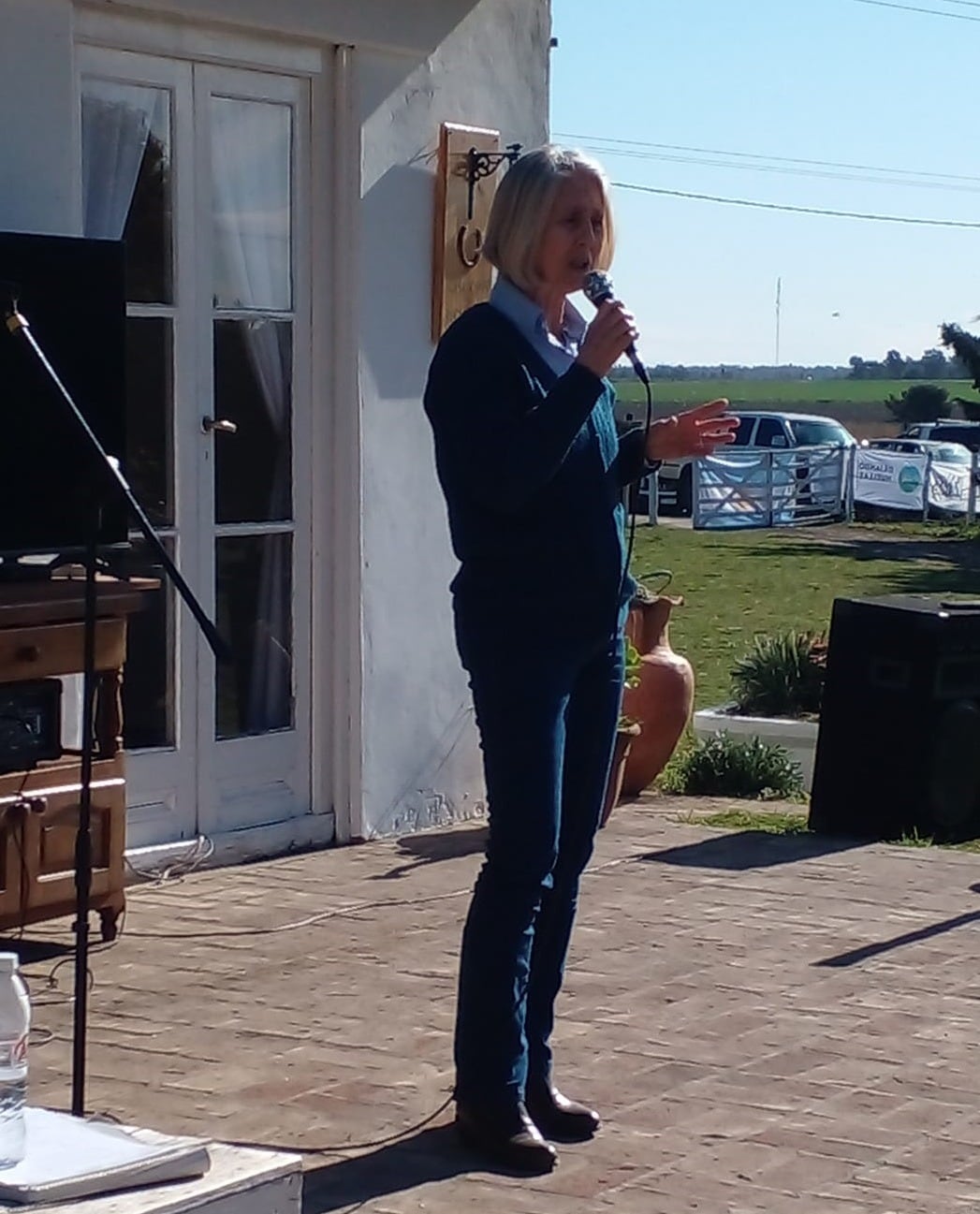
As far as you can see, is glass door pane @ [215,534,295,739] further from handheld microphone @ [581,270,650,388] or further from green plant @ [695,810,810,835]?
handheld microphone @ [581,270,650,388]

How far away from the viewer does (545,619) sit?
159 inches

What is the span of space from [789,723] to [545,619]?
22.1 feet

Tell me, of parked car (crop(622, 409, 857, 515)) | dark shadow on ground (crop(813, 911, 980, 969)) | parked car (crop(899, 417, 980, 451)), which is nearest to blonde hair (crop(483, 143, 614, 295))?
dark shadow on ground (crop(813, 911, 980, 969))

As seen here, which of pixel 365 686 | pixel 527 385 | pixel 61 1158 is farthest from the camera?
pixel 365 686

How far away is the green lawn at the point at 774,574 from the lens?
635 inches

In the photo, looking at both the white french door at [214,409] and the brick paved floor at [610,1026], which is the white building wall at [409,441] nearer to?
the white french door at [214,409]

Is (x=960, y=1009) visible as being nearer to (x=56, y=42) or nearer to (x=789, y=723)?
(x=56, y=42)

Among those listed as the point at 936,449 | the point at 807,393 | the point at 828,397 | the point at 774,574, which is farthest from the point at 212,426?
the point at 807,393

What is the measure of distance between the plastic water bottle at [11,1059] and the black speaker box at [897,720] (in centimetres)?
504

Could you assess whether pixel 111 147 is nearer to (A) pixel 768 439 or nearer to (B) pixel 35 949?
(B) pixel 35 949

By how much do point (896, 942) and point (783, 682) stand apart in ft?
17.2

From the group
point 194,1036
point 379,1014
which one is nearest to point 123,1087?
point 194,1036

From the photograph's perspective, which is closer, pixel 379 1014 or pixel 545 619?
pixel 545 619

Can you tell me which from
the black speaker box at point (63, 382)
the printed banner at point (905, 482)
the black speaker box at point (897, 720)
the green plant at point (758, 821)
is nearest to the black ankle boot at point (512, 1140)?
the black speaker box at point (63, 382)
